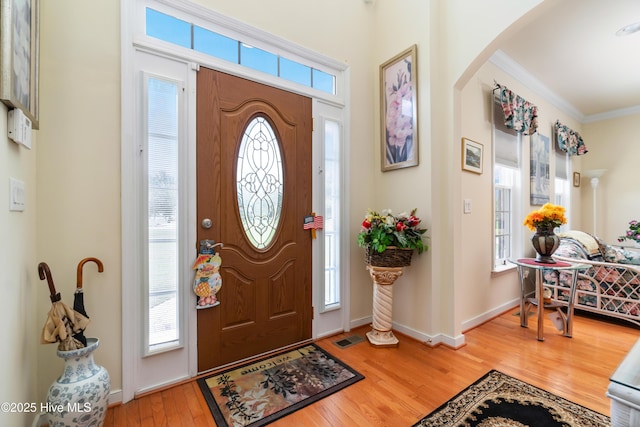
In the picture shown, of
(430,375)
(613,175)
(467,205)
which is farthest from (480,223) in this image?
(613,175)

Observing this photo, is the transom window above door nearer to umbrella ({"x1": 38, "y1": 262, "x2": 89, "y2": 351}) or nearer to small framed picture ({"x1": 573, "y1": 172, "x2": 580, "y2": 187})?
umbrella ({"x1": 38, "y1": 262, "x2": 89, "y2": 351})

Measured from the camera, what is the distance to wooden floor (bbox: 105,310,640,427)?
1546 mm

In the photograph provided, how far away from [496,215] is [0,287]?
4.07 meters

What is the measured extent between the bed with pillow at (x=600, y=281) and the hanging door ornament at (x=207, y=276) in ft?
10.6

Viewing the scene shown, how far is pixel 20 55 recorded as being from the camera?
1.05m

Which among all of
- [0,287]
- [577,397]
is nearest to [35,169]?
[0,287]

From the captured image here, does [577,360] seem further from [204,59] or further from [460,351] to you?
[204,59]

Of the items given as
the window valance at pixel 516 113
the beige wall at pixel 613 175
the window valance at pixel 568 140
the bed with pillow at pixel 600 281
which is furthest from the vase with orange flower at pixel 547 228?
the beige wall at pixel 613 175

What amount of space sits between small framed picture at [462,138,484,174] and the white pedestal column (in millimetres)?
1303

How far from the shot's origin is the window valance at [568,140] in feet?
14.3

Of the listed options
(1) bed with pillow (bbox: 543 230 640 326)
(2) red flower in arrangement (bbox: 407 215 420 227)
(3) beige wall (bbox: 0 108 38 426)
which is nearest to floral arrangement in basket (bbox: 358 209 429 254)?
(2) red flower in arrangement (bbox: 407 215 420 227)

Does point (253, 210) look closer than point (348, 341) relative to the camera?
Yes

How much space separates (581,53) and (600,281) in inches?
103

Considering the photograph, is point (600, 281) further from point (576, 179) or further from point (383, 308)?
point (576, 179)
